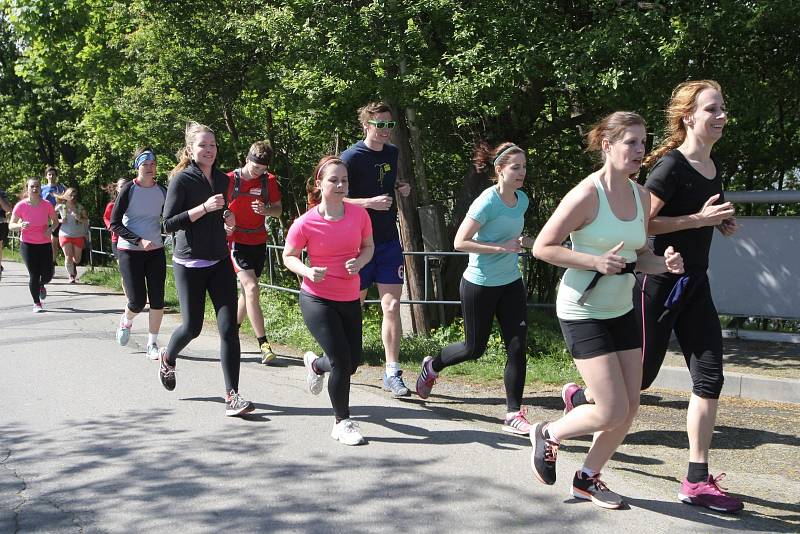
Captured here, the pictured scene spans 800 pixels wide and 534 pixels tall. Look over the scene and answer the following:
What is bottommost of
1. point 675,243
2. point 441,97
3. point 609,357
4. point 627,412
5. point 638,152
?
point 627,412

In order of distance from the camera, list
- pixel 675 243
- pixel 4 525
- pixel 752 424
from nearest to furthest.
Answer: pixel 4 525
pixel 675 243
pixel 752 424

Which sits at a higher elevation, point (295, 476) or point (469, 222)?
point (469, 222)

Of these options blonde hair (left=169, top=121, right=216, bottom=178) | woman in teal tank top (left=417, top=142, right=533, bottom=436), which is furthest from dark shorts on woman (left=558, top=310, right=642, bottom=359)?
blonde hair (left=169, top=121, right=216, bottom=178)

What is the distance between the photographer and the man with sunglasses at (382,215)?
6.91 m

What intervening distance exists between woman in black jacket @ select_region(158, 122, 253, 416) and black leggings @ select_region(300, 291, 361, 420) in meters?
0.89

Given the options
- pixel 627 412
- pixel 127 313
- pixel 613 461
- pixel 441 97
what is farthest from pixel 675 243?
pixel 127 313

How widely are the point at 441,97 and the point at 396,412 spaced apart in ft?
12.5

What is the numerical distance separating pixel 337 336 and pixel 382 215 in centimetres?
170

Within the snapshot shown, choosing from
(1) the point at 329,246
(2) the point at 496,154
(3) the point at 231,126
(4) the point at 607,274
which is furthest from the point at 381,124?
(3) the point at 231,126

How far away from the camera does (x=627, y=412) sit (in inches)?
170

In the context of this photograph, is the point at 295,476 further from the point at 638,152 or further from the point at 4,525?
the point at 638,152

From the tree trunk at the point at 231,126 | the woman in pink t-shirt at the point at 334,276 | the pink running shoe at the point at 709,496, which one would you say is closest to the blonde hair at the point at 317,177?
the woman in pink t-shirt at the point at 334,276

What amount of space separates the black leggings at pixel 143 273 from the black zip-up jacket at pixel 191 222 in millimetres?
1867

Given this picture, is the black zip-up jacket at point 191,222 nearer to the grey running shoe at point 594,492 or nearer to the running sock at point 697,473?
the grey running shoe at point 594,492
